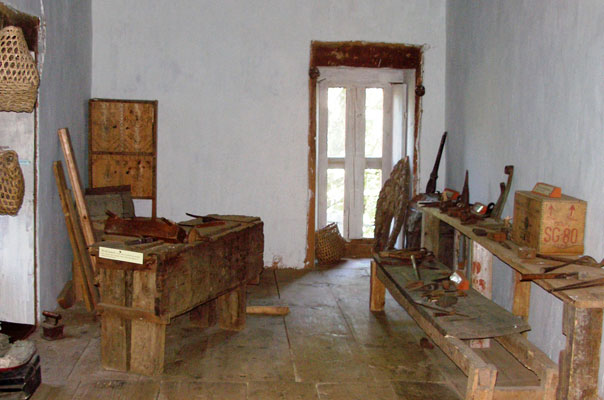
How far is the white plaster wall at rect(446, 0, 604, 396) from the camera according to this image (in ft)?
12.7

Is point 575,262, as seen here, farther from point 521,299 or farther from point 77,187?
point 77,187

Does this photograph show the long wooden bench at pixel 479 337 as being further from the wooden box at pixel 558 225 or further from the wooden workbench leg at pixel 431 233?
the wooden workbench leg at pixel 431 233

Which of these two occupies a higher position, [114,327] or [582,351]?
Result: [582,351]

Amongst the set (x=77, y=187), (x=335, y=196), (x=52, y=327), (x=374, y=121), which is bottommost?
(x=52, y=327)

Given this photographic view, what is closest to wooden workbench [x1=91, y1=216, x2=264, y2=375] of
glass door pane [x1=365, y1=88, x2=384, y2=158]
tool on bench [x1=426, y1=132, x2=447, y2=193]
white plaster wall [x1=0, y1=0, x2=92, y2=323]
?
white plaster wall [x1=0, y1=0, x2=92, y2=323]

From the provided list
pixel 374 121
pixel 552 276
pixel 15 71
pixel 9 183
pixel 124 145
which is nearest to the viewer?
pixel 552 276

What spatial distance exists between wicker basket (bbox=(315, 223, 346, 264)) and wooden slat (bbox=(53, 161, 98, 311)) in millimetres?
2709

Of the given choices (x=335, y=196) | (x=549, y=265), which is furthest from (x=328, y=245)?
(x=549, y=265)

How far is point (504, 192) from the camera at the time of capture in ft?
16.7

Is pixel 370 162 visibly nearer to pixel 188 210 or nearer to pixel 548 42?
pixel 188 210

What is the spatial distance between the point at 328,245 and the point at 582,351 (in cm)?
422

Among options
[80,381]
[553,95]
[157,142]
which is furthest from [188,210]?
[553,95]

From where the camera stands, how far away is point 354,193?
7.55 meters

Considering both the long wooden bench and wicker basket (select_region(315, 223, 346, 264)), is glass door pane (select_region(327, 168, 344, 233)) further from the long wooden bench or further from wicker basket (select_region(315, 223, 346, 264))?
the long wooden bench
